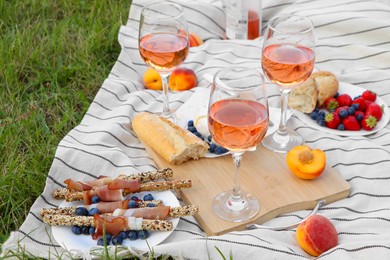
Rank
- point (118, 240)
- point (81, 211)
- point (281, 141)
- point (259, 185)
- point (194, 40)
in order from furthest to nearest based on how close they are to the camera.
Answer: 1. point (194, 40)
2. point (281, 141)
3. point (259, 185)
4. point (81, 211)
5. point (118, 240)

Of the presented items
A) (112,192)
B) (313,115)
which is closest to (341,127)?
(313,115)

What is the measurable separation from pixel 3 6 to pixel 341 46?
1.94 m

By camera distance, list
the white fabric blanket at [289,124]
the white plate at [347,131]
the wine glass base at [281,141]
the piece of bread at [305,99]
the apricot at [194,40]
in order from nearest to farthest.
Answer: the white fabric blanket at [289,124]
the wine glass base at [281,141]
the white plate at [347,131]
the piece of bread at [305,99]
the apricot at [194,40]

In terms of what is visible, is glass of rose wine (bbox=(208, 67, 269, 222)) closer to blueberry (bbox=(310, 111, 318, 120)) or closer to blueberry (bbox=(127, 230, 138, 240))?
blueberry (bbox=(127, 230, 138, 240))

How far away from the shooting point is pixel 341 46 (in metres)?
3.54

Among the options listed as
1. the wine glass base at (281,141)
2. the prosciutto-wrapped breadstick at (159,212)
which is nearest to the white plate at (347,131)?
the wine glass base at (281,141)

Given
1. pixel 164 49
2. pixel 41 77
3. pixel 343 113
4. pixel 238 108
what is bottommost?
pixel 41 77

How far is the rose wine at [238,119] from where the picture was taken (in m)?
2.07

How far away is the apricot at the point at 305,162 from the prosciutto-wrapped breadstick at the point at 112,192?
0.40 metres

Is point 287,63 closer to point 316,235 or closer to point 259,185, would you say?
point 259,185

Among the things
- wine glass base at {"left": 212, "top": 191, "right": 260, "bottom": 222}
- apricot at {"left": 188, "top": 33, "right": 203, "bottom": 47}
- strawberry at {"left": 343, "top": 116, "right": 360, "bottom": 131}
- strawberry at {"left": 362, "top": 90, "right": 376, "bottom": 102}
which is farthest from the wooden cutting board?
apricot at {"left": 188, "top": 33, "right": 203, "bottom": 47}

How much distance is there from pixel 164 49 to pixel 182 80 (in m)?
0.57

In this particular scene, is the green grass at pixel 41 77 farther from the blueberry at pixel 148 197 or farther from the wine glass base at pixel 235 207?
the wine glass base at pixel 235 207

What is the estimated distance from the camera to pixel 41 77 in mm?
3381
